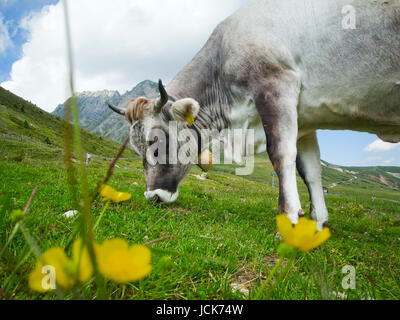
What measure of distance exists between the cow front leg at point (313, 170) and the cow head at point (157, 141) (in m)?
2.66

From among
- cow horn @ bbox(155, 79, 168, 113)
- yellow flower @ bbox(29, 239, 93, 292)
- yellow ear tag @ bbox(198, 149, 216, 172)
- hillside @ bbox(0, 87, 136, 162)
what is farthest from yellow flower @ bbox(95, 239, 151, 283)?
hillside @ bbox(0, 87, 136, 162)

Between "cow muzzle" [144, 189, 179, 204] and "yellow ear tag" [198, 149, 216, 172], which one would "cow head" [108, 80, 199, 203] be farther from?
"yellow ear tag" [198, 149, 216, 172]

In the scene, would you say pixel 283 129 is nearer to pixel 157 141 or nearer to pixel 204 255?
pixel 204 255

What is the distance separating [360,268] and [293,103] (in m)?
2.43

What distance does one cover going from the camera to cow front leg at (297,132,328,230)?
5551mm

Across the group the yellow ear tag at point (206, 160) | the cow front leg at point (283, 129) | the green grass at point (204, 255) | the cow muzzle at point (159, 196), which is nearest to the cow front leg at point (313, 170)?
the green grass at point (204, 255)

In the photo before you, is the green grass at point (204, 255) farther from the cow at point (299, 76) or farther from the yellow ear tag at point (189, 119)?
the yellow ear tag at point (189, 119)

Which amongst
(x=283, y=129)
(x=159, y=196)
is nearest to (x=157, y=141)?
(x=159, y=196)

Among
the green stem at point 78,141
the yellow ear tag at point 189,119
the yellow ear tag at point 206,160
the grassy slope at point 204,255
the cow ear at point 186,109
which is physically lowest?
the grassy slope at point 204,255

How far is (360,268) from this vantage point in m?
3.28

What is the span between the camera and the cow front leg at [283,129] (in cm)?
368

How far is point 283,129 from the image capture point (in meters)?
3.95

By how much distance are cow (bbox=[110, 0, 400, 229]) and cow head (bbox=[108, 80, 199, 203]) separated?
0.03m
